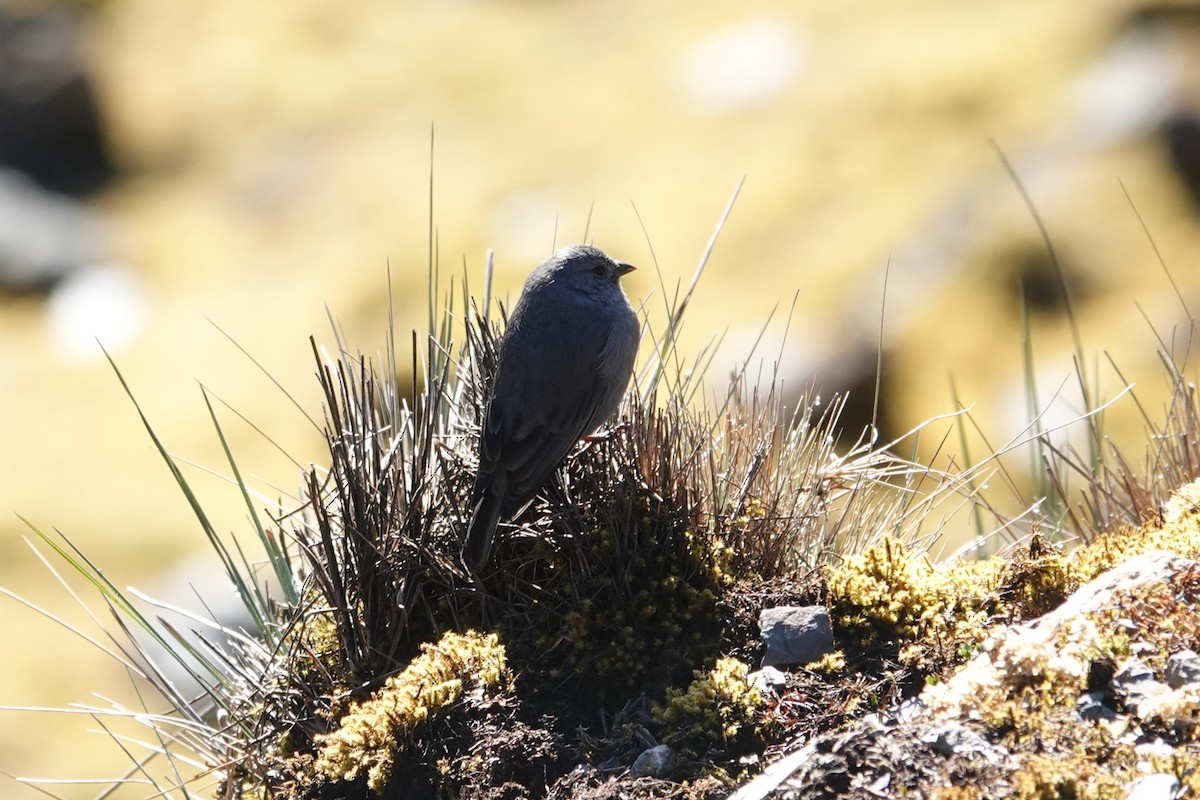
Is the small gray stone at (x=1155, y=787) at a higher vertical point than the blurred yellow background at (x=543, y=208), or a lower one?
lower

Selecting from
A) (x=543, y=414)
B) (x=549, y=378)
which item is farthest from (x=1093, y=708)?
(x=549, y=378)

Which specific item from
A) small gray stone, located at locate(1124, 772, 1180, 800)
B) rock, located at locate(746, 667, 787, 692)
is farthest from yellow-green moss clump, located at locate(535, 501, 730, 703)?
small gray stone, located at locate(1124, 772, 1180, 800)

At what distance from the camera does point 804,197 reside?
12.1 metres

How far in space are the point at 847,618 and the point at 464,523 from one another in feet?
3.72

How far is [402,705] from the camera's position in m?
2.75

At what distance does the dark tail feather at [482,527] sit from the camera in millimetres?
3068

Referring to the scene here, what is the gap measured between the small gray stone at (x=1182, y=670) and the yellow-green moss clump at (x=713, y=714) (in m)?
0.89

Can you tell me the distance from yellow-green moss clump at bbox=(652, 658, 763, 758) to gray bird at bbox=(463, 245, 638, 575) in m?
0.72

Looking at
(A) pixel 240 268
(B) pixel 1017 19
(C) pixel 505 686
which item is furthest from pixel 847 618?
(A) pixel 240 268

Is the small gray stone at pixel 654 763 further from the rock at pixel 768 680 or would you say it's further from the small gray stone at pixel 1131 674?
the small gray stone at pixel 1131 674

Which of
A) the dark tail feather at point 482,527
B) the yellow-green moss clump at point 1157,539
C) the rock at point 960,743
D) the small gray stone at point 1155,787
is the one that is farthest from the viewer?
the dark tail feather at point 482,527

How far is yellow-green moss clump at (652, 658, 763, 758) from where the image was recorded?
2572mm

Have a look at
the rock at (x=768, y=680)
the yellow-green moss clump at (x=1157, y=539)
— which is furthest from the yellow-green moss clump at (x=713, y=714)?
the yellow-green moss clump at (x=1157, y=539)

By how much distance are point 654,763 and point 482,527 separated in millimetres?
866
